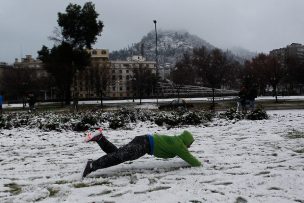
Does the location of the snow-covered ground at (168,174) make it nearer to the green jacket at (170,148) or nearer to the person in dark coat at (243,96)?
the green jacket at (170,148)

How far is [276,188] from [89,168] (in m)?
3.01

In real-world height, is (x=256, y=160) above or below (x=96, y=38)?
below

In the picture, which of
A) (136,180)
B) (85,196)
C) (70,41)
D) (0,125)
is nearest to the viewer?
(85,196)

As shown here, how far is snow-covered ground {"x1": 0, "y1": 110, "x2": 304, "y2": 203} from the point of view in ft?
17.7

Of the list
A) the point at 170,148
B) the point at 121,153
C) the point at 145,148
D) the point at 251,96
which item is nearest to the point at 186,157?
the point at 170,148

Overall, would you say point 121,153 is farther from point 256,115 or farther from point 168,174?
point 256,115

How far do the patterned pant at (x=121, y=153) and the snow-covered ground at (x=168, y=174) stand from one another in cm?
24

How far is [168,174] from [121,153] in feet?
2.90

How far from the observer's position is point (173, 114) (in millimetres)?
15500

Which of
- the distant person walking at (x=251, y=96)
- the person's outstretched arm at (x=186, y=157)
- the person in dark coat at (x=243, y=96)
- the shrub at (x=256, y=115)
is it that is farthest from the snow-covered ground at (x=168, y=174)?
the person in dark coat at (x=243, y=96)

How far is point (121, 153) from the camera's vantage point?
6770 millimetres

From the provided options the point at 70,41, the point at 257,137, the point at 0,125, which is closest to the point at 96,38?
the point at 70,41

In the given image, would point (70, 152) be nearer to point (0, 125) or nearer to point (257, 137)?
point (257, 137)

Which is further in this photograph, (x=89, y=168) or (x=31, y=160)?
(x=31, y=160)
